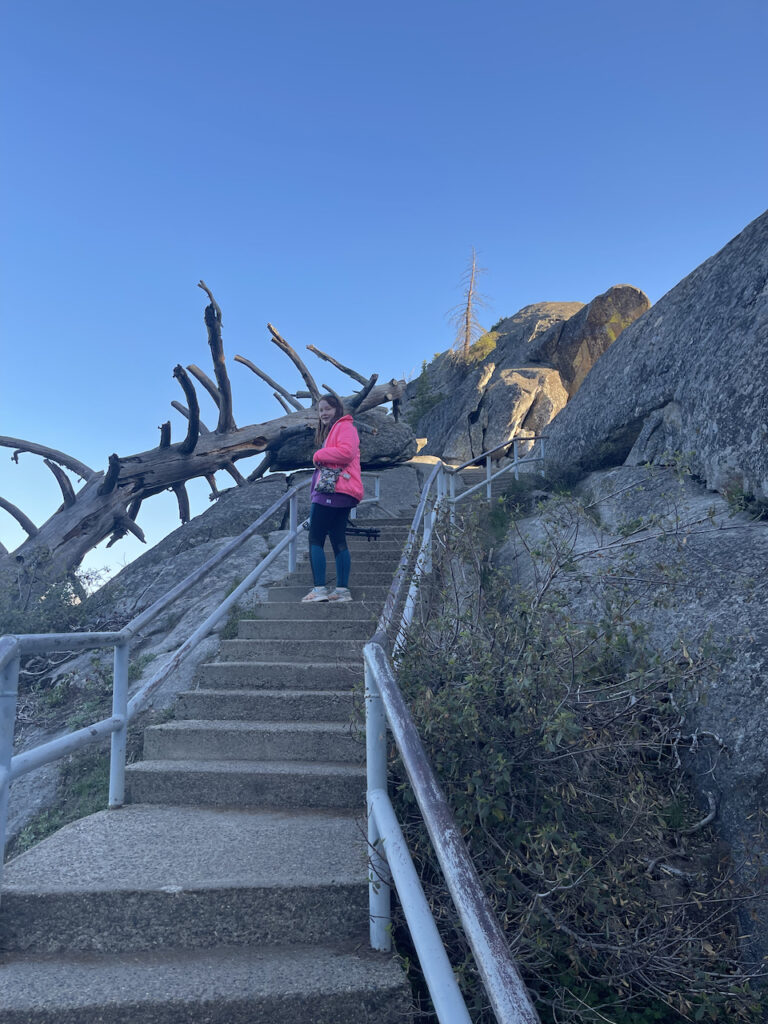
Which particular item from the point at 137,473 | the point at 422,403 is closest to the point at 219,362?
the point at 137,473

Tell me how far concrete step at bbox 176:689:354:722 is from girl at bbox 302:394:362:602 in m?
1.53

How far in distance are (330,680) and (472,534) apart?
150 cm

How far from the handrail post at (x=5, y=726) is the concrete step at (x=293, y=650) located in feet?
9.04

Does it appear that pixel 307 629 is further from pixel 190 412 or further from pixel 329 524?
pixel 190 412

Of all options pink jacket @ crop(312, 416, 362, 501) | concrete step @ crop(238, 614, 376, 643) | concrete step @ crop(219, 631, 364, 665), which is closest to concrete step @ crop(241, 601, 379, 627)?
concrete step @ crop(238, 614, 376, 643)

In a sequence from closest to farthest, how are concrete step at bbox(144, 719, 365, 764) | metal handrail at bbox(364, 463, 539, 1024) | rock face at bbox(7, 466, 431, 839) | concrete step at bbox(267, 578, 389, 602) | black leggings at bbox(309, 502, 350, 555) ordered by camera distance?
metal handrail at bbox(364, 463, 539, 1024) < concrete step at bbox(144, 719, 365, 764) < rock face at bbox(7, 466, 431, 839) < black leggings at bbox(309, 502, 350, 555) < concrete step at bbox(267, 578, 389, 602)

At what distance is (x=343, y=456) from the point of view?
5.92m

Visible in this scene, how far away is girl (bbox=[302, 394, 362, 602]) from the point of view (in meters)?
5.94

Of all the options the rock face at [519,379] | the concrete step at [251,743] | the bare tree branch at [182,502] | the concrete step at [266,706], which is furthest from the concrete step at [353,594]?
the rock face at [519,379]

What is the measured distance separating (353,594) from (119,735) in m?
2.98

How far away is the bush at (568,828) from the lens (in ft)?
7.64

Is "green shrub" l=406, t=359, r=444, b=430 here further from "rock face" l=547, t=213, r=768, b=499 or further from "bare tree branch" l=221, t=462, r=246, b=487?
"rock face" l=547, t=213, r=768, b=499

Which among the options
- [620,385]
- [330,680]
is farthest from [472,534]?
[620,385]

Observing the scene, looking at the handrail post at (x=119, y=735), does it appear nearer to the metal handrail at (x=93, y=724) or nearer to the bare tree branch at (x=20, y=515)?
the metal handrail at (x=93, y=724)
